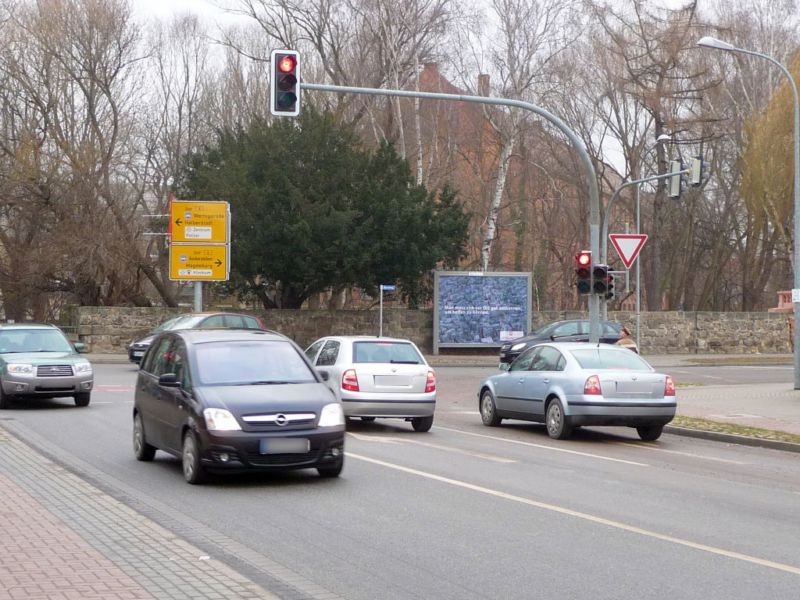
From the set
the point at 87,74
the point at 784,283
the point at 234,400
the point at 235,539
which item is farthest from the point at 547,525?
the point at 784,283

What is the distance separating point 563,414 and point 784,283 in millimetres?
50463

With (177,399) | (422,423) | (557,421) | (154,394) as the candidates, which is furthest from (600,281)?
(177,399)

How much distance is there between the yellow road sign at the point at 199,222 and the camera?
3781 centimetres

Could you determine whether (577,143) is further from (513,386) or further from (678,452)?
(678,452)

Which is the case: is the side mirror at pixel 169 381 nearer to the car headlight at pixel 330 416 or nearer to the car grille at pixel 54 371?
the car headlight at pixel 330 416

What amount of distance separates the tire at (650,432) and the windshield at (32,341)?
11.1m

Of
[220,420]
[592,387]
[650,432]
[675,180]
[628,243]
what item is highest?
[675,180]

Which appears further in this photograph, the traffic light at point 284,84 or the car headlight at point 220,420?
the traffic light at point 284,84

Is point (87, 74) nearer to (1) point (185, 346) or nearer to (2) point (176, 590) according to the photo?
(1) point (185, 346)

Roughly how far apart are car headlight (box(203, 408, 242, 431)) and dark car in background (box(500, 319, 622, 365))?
25291 mm

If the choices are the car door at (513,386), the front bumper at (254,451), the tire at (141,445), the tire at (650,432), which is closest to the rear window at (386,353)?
the car door at (513,386)

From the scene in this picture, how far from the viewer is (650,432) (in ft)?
60.0

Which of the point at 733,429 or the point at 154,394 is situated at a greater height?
the point at 154,394

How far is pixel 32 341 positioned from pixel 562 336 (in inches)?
761
